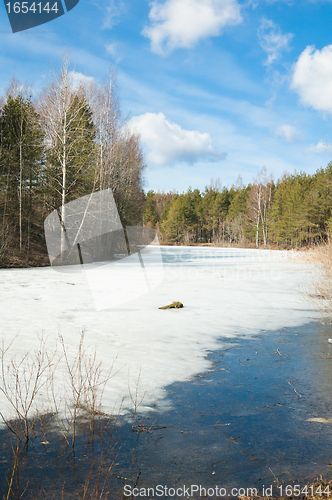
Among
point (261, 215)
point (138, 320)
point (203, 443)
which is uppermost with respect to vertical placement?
point (261, 215)

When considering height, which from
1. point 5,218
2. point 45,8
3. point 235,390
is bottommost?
point 235,390

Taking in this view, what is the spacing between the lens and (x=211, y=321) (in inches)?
339

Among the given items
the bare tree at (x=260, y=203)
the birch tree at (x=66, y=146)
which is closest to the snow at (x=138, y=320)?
the birch tree at (x=66, y=146)

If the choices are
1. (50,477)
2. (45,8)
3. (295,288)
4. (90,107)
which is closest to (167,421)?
(50,477)

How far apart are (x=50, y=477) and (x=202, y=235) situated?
7378cm

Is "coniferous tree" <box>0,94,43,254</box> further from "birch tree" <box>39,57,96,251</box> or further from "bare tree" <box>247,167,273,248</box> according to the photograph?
"bare tree" <box>247,167,273,248</box>

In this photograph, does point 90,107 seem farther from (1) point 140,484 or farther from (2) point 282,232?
(2) point 282,232

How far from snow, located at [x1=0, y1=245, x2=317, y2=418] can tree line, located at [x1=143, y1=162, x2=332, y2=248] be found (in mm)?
20489

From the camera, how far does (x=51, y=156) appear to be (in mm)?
22609

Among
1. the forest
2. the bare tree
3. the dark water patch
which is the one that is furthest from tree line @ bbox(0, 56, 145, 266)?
the bare tree

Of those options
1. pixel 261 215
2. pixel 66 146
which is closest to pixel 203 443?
pixel 66 146

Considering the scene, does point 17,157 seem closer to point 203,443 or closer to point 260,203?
point 203,443

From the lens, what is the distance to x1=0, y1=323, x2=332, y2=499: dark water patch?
296 centimetres

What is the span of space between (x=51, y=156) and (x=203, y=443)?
2187 centimetres
